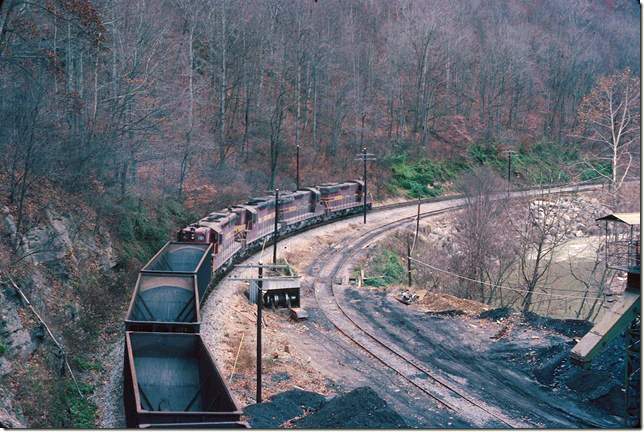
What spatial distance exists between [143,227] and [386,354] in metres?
18.4

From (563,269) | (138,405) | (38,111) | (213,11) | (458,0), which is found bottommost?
(563,269)

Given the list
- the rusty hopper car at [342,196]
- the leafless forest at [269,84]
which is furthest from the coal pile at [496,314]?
the rusty hopper car at [342,196]

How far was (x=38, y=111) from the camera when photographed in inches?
1089

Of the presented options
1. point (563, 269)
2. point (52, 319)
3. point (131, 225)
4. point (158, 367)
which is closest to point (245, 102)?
point (131, 225)

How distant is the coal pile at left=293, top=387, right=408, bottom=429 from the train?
3.59m

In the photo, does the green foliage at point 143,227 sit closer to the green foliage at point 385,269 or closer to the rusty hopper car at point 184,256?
the rusty hopper car at point 184,256

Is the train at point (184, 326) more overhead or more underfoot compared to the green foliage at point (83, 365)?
more overhead

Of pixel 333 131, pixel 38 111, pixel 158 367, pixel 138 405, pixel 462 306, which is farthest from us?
pixel 333 131

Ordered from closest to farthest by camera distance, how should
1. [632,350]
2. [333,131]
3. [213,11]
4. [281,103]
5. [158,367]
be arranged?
1. [158,367]
2. [632,350]
3. [213,11]
4. [281,103]
5. [333,131]

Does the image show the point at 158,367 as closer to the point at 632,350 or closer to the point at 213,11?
the point at 632,350

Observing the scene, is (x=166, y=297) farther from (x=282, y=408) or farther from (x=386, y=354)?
(x=386, y=354)

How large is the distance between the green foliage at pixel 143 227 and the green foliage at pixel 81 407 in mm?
13706

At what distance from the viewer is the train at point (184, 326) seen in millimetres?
14388

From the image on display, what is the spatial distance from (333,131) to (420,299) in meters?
36.6
